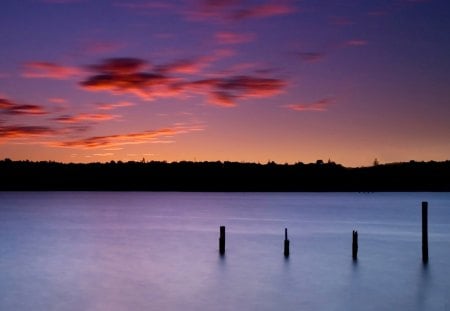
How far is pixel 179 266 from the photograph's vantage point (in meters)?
35.2

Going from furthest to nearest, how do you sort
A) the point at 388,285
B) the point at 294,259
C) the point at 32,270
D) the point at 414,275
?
1. the point at 294,259
2. the point at 32,270
3. the point at 414,275
4. the point at 388,285

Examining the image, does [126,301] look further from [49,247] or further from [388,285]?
[49,247]

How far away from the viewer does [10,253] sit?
140ft

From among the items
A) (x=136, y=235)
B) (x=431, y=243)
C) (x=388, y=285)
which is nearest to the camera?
(x=388, y=285)

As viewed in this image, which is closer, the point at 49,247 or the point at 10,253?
the point at 10,253

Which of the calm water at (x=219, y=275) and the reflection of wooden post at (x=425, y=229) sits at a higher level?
the reflection of wooden post at (x=425, y=229)

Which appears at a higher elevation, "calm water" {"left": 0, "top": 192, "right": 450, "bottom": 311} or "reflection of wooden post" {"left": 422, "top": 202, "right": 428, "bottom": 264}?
"reflection of wooden post" {"left": 422, "top": 202, "right": 428, "bottom": 264}

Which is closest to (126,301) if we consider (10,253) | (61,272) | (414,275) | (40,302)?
(40,302)

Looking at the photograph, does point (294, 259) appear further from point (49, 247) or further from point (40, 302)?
point (49, 247)

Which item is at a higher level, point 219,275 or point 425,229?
point 425,229

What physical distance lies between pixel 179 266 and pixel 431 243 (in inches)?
1027

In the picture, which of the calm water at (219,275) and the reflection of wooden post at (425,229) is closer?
the calm water at (219,275)

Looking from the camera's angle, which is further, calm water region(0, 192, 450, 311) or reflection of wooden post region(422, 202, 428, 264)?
reflection of wooden post region(422, 202, 428, 264)

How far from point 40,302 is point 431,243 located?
37.2 metres
